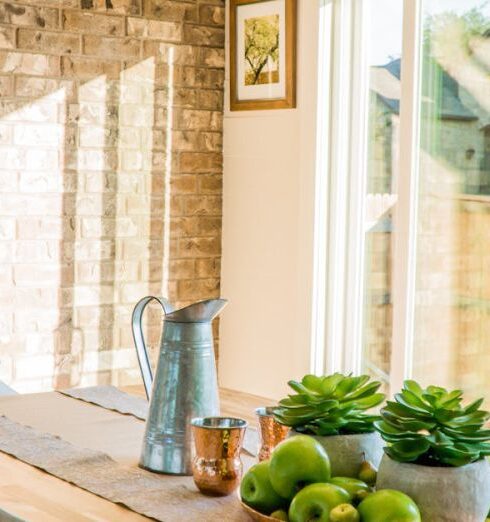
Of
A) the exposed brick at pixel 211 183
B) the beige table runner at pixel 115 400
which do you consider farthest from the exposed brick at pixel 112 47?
the beige table runner at pixel 115 400

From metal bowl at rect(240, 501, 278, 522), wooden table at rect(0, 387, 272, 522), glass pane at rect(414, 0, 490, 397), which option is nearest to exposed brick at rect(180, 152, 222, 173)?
glass pane at rect(414, 0, 490, 397)

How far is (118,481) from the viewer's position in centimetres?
165

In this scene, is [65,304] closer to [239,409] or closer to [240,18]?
[240,18]

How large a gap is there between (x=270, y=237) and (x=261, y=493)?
10.4ft

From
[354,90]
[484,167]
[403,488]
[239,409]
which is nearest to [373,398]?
[403,488]

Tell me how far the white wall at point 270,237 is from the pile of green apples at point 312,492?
295 centimetres

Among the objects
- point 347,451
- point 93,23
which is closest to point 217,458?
point 347,451

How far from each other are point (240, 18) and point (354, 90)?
27.5 inches

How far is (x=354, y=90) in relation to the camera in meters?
4.24

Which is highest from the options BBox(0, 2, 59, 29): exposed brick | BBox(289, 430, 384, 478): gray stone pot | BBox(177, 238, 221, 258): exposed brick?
BBox(0, 2, 59, 29): exposed brick

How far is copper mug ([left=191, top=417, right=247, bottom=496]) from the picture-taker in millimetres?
1547

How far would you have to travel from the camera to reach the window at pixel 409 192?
3.72 meters

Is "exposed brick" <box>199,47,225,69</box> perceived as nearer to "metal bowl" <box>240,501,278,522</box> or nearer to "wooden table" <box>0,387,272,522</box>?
"wooden table" <box>0,387,272,522</box>

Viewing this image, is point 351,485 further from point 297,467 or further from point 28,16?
point 28,16
